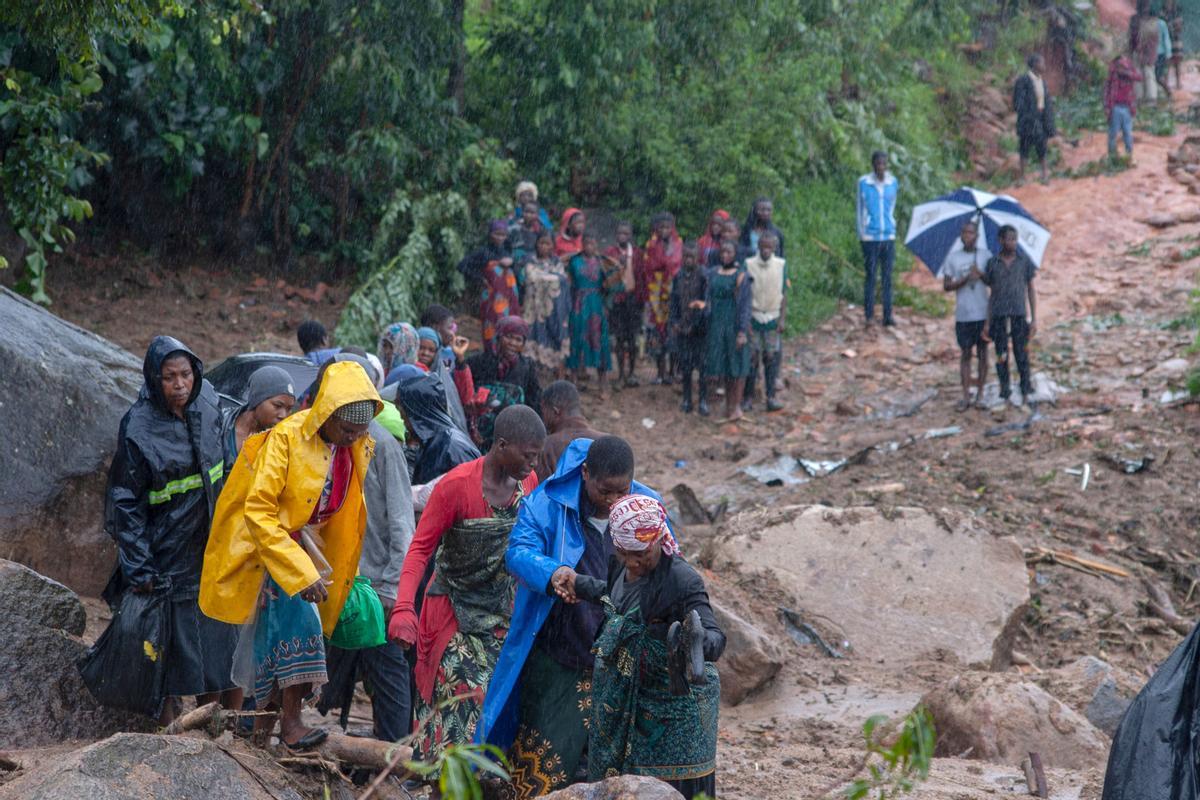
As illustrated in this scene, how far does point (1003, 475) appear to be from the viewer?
10.8 meters

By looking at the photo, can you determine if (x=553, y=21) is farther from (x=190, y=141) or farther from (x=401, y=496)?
(x=401, y=496)

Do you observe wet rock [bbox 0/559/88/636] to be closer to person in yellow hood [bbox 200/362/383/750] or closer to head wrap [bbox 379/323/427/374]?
person in yellow hood [bbox 200/362/383/750]

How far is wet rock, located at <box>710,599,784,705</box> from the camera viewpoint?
7.14 m

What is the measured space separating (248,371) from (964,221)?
23.8 ft

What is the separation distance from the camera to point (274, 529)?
4.26 meters

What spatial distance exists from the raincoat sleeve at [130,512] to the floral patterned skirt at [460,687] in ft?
3.61

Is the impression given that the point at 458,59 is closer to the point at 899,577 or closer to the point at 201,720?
the point at 899,577

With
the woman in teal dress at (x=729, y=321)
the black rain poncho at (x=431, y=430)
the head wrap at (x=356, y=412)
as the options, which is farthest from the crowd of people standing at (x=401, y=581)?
the woman in teal dress at (x=729, y=321)

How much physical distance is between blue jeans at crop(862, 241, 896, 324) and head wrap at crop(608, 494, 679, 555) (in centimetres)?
1129

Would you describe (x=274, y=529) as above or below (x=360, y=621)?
above

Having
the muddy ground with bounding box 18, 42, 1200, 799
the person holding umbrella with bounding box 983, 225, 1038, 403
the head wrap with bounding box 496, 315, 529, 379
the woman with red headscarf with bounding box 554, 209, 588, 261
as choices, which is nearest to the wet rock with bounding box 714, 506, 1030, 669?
the muddy ground with bounding box 18, 42, 1200, 799

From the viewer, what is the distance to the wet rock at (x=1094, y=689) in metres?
6.55

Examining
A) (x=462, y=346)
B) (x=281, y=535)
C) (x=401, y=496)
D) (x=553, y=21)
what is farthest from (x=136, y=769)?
(x=553, y=21)

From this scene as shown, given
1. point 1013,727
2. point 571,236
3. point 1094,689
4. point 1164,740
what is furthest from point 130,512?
point 571,236
